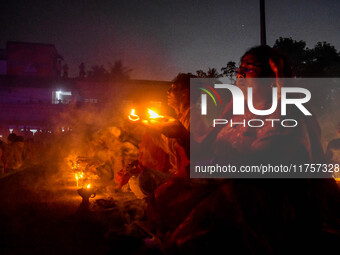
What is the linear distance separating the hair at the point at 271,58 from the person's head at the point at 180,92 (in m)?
1.36

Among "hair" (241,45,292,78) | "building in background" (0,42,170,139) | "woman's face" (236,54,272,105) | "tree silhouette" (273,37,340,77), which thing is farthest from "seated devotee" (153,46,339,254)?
"building in background" (0,42,170,139)

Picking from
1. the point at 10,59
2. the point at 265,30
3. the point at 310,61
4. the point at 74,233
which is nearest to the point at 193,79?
the point at 74,233

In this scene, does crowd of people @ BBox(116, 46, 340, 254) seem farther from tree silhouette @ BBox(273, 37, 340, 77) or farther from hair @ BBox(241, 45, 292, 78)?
tree silhouette @ BBox(273, 37, 340, 77)

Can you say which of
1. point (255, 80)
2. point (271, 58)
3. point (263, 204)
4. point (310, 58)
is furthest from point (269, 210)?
point (310, 58)

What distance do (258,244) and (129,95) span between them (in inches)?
1153

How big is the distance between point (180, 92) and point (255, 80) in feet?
4.82

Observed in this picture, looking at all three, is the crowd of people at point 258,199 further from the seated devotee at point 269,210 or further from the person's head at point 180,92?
the person's head at point 180,92

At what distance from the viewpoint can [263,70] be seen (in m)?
2.75

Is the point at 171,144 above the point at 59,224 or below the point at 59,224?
above

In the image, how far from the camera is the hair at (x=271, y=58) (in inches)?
106

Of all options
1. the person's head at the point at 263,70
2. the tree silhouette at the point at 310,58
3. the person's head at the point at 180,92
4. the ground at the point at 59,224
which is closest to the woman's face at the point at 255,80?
the person's head at the point at 263,70

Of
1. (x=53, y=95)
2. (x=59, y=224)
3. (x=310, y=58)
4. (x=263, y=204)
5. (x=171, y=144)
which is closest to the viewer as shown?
(x=263, y=204)

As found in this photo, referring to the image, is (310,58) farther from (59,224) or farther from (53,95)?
(53,95)

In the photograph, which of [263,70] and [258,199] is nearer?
[258,199]
